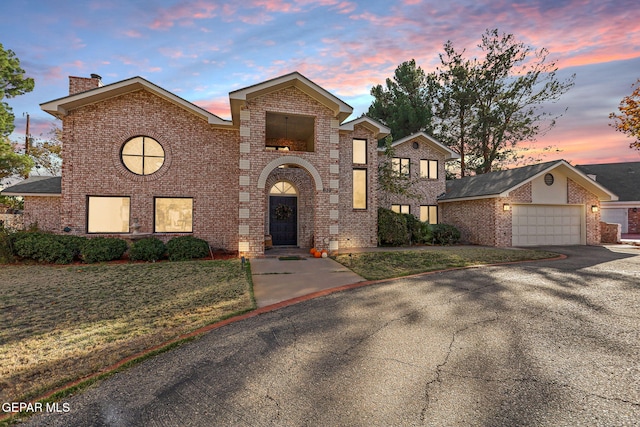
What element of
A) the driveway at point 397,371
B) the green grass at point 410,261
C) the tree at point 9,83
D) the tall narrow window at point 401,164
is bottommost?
the driveway at point 397,371

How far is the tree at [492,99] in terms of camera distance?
975 inches

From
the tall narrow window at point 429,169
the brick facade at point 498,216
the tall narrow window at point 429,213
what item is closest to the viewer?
the brick facade at point 498,216

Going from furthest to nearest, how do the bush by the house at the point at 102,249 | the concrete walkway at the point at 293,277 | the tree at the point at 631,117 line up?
the tree at the point at 631,117, the bush by the house at the point at 102,249, the concrete walkway at the point at 293,277

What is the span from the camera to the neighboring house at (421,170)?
1861cm

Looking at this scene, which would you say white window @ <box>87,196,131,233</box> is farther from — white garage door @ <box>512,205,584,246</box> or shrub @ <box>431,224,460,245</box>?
white garage door @ <box>512,205,584,246</box>

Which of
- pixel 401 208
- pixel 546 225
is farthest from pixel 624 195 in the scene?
pixel 401 208

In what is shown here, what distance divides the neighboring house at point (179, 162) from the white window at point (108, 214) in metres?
0.04

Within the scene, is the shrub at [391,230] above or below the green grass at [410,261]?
above

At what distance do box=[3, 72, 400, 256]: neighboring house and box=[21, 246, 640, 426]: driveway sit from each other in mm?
7156

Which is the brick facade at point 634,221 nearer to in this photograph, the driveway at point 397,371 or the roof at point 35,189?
the driveway at point 397,371

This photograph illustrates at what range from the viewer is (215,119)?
1223cm

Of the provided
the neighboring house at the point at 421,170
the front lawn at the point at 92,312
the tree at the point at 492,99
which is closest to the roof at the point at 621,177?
the tree at the point at 492,99

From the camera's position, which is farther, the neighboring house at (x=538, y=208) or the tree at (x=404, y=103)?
the tree at (x=404, y=103)

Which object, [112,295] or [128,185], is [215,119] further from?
[112,295]
